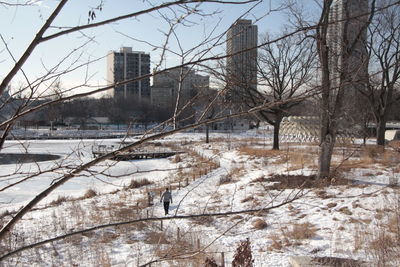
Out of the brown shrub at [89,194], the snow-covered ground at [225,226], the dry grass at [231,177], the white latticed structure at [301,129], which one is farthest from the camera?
the white latticed structure at [301,129]

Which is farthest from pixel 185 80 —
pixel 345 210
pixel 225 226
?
pixel 345 210

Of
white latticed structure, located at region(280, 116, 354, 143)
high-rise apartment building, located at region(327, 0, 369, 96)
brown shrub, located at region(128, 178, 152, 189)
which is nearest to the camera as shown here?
high-rise apartment building, located at region(327, 0, 369, 96)

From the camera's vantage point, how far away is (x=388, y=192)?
9.13 meters

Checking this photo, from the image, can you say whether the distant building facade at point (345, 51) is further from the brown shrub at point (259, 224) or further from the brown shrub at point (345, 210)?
the brown shrub at point (259, 224)

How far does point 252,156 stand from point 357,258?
1393cm

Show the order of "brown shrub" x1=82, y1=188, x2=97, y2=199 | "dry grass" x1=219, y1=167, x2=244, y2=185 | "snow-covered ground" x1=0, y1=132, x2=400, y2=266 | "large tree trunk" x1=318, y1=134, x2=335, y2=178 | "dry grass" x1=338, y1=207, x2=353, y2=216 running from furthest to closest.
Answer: "brown shrub" x1=82, y1=188, x2=97, y2=199 → "dry grass" x1=219, y1=167, x2=244, y2=185 → "large tree trunk" x1=318, y1=134, x2=335, y2=178 → "dry grass" x1=338, y1=207, x2=353, y2=216 → "snow-covered ground" x1=0, y1=132, x2=400, y2=266

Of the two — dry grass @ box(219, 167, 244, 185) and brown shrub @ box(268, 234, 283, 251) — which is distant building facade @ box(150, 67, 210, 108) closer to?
brown shrub @ box(268, 234, 283, 251)

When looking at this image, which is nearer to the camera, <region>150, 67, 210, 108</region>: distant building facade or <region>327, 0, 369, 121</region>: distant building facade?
<region>327, 0, 369, 121</region>: distant building facade

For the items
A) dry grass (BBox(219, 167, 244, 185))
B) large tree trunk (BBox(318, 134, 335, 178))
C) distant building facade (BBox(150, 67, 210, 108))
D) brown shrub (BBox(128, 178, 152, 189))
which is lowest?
brown shrub (BBox(128, 178, 152, 189))

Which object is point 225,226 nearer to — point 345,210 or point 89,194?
point 345,210

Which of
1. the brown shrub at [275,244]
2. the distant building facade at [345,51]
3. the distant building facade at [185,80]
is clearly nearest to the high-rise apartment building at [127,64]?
Result: the distant building facade at [185,80]

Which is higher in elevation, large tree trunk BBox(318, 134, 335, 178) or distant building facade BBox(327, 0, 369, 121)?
distant building facade BBox(327, 0, 369, 121)

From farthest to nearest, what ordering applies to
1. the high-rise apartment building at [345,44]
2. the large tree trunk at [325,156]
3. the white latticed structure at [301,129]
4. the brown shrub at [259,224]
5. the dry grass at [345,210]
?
the white latticed structure at [301,129], the large tree trunk at [325,156], the dry grass at [345,210], the brown shrub at [259,224], the high-rise apartment building at [345,44]

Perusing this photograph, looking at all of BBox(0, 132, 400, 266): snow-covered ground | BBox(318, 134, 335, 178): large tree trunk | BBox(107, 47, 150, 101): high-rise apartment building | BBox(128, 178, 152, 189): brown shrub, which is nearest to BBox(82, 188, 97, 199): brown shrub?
BBox(0, 132, 400, 266): snow-covered ground
